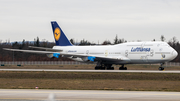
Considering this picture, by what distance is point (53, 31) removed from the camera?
226 ft

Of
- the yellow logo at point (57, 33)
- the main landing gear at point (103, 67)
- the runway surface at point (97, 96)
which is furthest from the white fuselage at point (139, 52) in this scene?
the runway surface at point (97, 96)

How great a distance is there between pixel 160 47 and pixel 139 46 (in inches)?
155

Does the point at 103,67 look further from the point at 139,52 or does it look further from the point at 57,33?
the point at 57,33

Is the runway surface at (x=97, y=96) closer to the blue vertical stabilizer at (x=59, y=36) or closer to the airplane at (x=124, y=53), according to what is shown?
the airplane at (x=124, y=53)

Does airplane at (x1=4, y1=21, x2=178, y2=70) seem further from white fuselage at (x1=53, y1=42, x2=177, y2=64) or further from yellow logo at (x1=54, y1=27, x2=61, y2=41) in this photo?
A: yellow logo at (x1=54, y1=27, x2=61, y2=41)

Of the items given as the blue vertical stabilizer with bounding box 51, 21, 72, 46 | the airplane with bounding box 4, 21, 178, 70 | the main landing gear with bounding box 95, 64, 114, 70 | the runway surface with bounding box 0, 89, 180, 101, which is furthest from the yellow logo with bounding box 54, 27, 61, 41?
the runway surface with bounding box 0, 89, 180, 101

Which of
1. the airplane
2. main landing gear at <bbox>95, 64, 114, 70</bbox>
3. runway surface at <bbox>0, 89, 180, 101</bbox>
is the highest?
the airplane

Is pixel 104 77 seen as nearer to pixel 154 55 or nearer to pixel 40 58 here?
pixel 154 55

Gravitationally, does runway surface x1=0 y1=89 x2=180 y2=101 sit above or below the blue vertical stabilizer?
A: below

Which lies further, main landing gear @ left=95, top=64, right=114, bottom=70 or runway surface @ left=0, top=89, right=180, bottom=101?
main landing gear @ left=95, top=64, right=114, bottom=70

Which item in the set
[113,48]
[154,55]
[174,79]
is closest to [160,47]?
[154,55]

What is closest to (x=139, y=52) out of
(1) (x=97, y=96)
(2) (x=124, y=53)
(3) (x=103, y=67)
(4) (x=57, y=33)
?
(2) (x=124, y=53)

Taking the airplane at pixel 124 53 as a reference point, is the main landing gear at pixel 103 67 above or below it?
below

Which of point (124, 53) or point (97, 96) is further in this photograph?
point (124, 53)
